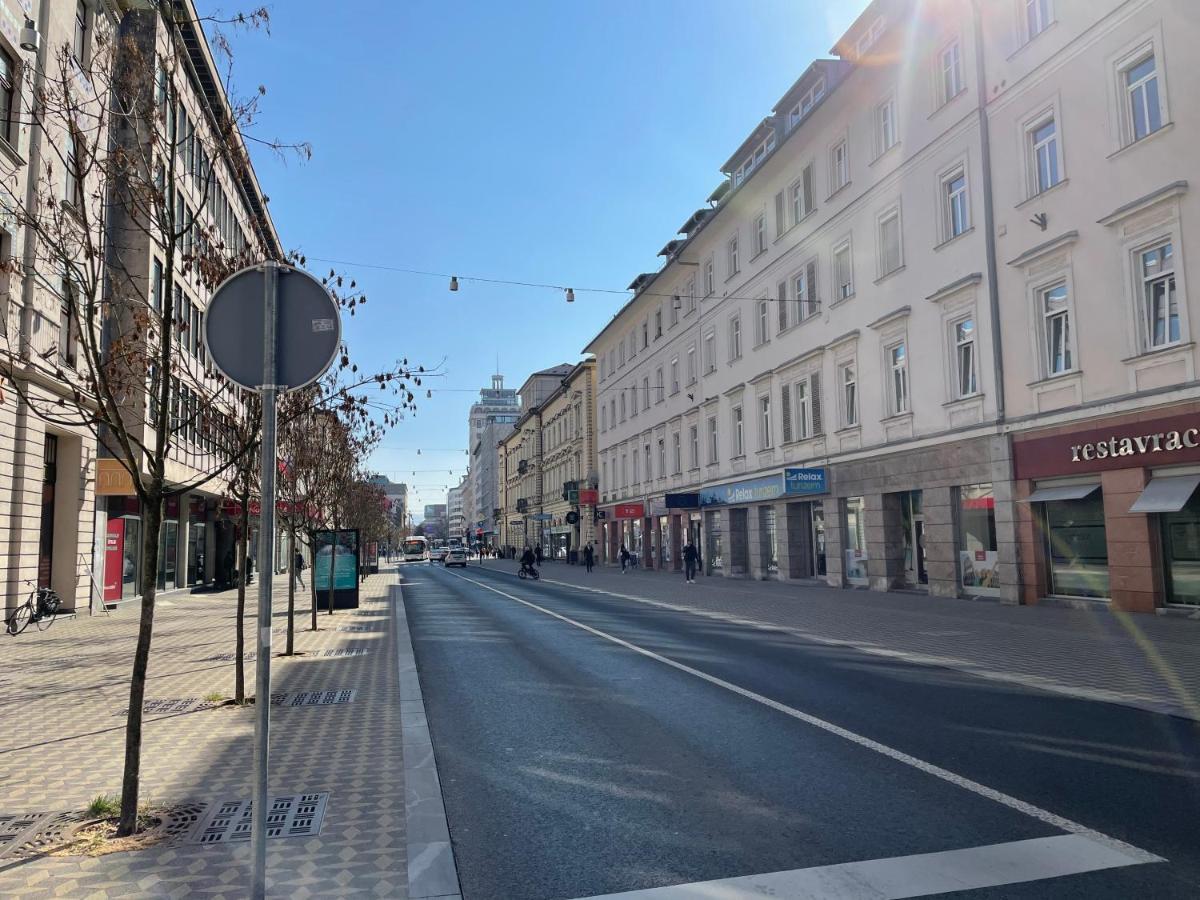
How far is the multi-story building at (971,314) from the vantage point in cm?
1608

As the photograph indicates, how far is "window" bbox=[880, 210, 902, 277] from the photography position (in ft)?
79.7

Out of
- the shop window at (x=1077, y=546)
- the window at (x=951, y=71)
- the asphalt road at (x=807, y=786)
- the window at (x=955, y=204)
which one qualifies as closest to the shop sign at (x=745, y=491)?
the window at (x=955, y=204)

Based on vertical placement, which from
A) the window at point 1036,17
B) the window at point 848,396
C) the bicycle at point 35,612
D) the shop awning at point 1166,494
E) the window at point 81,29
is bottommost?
the bicycle at point 35,612

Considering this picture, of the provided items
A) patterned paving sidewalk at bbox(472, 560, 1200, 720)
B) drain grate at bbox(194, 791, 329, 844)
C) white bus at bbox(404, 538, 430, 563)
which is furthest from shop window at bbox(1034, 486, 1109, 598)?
white bus at bbox(404, 538, 430, 563)

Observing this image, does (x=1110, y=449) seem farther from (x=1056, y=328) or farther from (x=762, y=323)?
(x=762, y=323)

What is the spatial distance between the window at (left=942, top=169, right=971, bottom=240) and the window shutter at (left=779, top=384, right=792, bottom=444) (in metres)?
9.48

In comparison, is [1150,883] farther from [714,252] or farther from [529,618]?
[714,252]

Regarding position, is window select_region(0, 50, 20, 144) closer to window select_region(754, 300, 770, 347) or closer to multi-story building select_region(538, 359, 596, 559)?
window select_region(754, 300, 770, 347)

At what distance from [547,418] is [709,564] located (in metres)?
42.9

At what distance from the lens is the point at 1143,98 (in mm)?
16375

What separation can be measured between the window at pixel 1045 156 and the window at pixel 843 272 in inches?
298

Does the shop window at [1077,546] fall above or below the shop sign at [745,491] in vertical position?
below

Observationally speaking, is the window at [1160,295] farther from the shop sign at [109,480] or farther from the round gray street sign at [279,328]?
the shop sign at [109,480]

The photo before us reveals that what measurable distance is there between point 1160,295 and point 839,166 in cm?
1316
